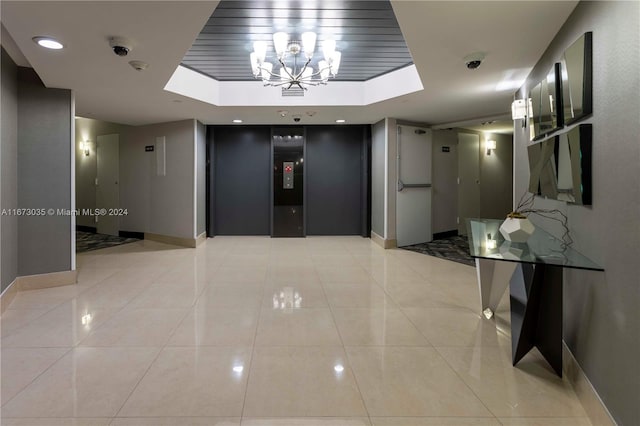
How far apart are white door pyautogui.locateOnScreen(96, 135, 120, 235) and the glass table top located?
8.26 meters

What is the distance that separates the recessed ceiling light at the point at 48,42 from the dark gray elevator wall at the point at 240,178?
5.30 metres

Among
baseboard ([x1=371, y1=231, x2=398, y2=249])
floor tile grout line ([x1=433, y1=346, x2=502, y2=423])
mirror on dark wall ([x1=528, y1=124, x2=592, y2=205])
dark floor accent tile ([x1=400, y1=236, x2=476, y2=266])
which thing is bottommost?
floor tile grout line ([x1=433, y1=346, x2=502, y2=423])

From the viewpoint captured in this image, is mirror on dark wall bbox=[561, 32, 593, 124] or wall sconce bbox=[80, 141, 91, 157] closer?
mirror on dark wall bbox=[561, 32, 593, 124]

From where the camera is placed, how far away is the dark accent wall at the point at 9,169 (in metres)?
3.85

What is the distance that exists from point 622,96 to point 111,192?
9.50 metres

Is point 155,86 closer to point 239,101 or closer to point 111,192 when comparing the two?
point 239,101

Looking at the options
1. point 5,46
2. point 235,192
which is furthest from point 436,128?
point 5,46

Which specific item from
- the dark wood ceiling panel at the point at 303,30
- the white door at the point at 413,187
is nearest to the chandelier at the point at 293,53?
the dark wood ceiling panel at the point at 303,30

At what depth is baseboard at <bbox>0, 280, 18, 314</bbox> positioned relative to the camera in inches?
143

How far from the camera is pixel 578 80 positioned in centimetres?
231

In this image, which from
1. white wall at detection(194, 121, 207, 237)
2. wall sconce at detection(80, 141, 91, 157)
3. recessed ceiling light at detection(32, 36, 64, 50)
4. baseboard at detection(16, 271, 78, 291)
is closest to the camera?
recessed ceiling light at detection(32, 36, 64, 50)

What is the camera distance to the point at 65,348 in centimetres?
279

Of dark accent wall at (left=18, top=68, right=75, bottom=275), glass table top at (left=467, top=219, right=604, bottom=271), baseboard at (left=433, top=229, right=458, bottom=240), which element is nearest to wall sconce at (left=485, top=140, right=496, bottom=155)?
baseboard at (left=433, top=229, right=458, bottom=240)

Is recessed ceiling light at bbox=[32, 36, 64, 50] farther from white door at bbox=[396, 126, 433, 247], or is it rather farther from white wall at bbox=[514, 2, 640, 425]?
white door at bbox=[396, 126, 433, 247]
